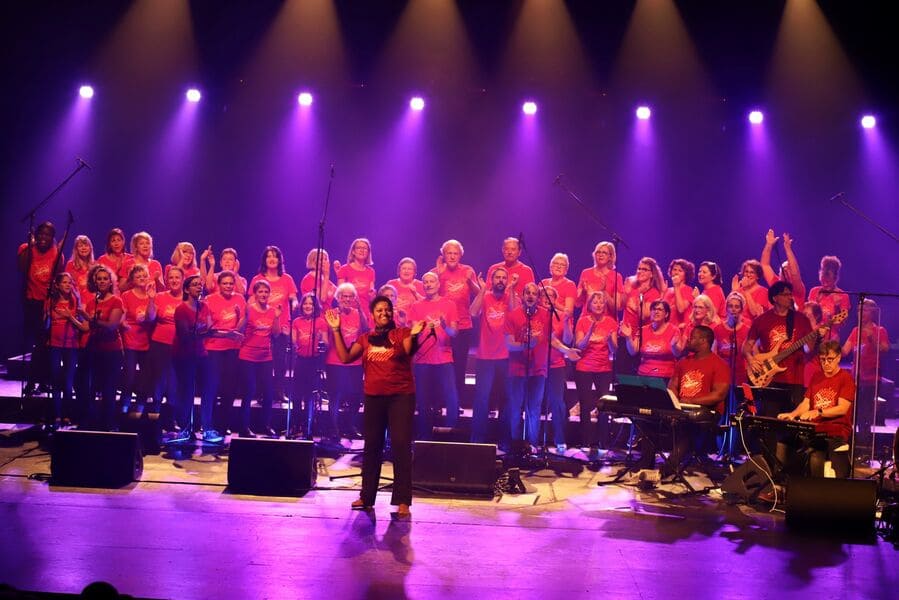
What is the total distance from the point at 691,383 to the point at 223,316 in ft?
17.2

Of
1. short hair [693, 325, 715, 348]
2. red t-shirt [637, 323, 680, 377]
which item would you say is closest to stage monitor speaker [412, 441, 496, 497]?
short hair [693, 325, 715, 348]

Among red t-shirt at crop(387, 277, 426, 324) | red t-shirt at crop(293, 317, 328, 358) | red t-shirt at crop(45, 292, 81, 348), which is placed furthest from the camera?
red t-shirt at crop(387, 277, 426, 324)

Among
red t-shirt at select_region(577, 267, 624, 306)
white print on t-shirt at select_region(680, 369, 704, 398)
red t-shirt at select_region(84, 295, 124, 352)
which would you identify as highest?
red t-shirt at select_region(577, 267, 624, 306)

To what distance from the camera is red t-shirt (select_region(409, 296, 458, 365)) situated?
31.8 ft

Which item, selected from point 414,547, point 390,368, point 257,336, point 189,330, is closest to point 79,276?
point 189,330

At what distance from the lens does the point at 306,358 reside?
10039 millimetres

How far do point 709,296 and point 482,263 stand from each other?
13.8 feet

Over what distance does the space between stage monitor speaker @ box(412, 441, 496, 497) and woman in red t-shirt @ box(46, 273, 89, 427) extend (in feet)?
14.1

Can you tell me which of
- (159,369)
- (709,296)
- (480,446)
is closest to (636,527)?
(480,446)

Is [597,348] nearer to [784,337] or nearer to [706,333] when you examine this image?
[706,333]

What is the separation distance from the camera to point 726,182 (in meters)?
12.8

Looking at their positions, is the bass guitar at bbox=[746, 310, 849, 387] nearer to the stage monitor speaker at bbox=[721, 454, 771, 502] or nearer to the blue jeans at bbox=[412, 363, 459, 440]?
the stage monitor speaker at bbox=[721, 454, 771, 502]

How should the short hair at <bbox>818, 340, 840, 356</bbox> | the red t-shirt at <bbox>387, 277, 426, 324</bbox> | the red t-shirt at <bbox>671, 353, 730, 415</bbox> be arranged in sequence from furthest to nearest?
the red t-shirt at <bbox>387, 277, 426, 324</bbox>, the red t-shirt at <bbox>671, 353, 730, 415</bbox>, the short hair at <bbox>818, 340, 840, 356</bbox>

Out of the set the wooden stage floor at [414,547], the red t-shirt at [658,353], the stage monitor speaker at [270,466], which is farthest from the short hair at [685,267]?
the stage monitor speaker at [270,466]
